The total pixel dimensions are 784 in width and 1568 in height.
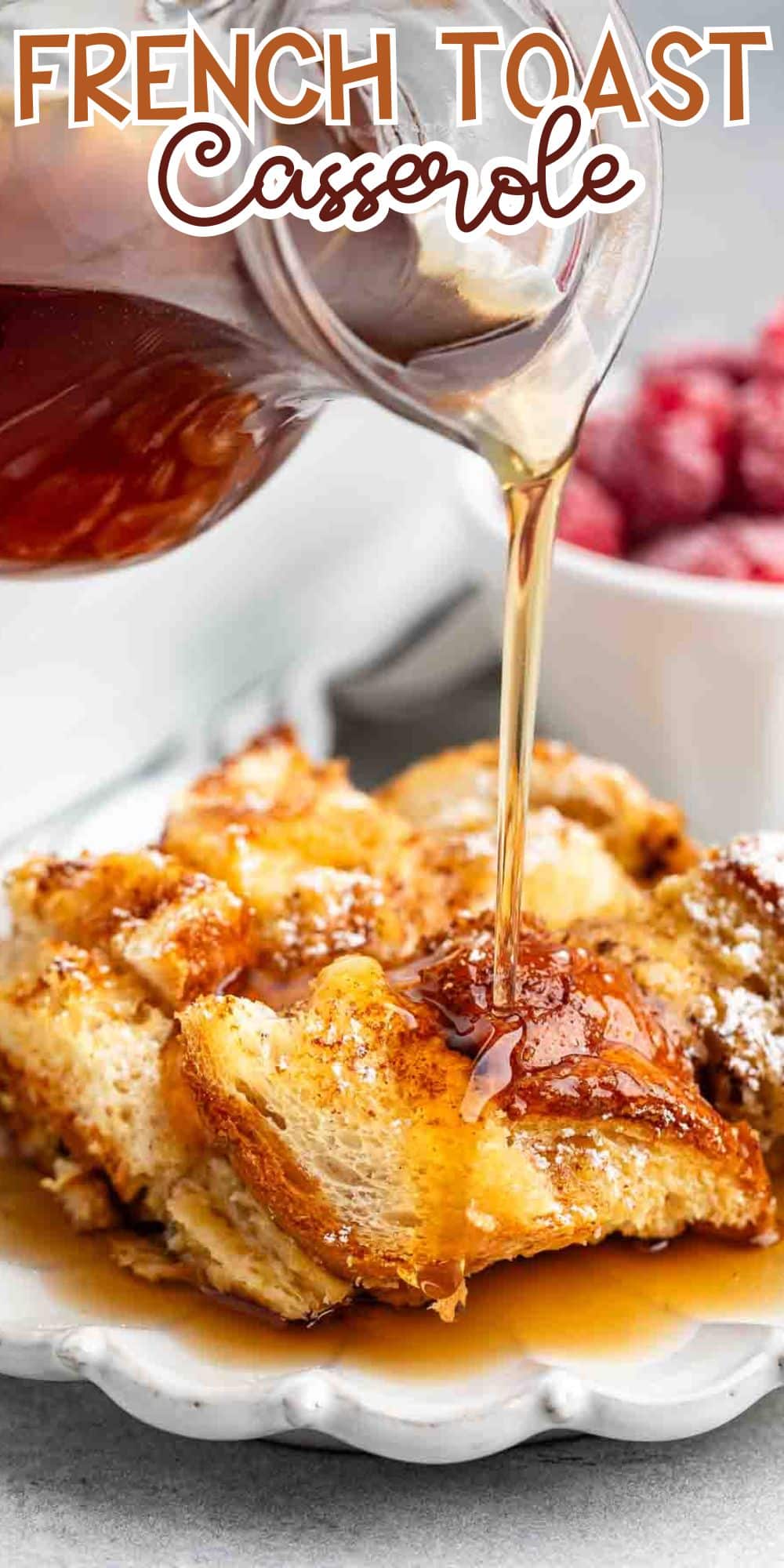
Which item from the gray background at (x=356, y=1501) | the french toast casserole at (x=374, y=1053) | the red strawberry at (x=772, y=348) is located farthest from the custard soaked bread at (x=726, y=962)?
the red strawberry at (x=772, y=348)

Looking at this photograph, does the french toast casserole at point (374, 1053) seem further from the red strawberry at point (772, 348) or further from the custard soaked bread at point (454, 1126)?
the red strawberry at point (772, 348)

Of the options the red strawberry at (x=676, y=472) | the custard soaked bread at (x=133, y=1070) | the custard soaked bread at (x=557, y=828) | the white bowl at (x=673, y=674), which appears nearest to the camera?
the custard soaked bread at (x=133, y=1070)

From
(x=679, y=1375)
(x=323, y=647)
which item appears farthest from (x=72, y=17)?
(x=323, y=647)

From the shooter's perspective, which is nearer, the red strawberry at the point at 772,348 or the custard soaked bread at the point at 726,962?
the custard soaked bread at the point at 726,962

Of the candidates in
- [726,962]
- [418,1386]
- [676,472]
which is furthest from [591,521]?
[418,1386]

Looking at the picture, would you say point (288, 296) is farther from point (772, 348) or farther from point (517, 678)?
point (772, 348)

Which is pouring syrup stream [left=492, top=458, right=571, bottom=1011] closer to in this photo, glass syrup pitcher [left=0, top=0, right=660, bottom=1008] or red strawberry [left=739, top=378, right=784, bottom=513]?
glass syrup pitcher [left=0, top=0, right=660, bottom=1008]

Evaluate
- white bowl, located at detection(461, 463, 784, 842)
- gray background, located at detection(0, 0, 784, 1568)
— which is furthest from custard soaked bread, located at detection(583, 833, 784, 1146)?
white bowl, located at detection(461, 463, 784, 842)
